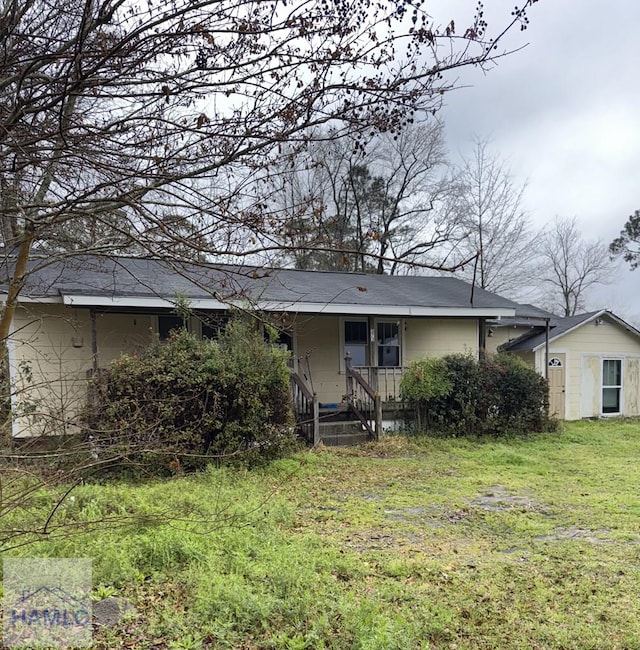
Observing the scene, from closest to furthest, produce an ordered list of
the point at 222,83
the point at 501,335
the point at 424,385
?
the point at 222,83
the point at 424,385
the point at 501,335

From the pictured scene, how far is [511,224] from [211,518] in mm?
24047

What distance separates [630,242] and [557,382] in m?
18.9

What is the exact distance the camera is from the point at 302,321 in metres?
9.20

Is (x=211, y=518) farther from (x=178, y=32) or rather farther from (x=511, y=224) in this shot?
(x=511, y=224)

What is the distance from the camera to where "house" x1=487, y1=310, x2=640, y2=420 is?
45.8 ft

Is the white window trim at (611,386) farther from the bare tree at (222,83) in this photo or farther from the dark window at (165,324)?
the bare tree at (222,83)

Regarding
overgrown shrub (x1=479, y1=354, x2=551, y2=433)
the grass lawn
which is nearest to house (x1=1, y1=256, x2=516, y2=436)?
overgrown shrub (x1=479, y1=354, x2=551, y2=433)

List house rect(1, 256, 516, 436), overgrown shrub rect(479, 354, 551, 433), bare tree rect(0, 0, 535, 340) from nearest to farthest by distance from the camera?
bare tree rect(0, 0, 535, 340), house rect(1, 256, 516, 436), overgrown shrub rect(479, 354, 551, 433)

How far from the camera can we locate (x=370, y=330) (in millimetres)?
A: 11898

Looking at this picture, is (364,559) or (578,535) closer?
(364,559)

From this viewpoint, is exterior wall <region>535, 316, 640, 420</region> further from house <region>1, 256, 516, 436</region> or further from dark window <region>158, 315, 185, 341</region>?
dark window <region>158, 315, 185, 341</region>

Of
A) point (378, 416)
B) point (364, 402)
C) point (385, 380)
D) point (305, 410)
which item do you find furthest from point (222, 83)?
point (385, 380)

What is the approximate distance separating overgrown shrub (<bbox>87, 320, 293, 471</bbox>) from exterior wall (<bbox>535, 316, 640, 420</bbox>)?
884 centimetres

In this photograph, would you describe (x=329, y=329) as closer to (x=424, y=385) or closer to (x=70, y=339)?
(x=424, y=385)
